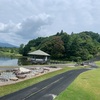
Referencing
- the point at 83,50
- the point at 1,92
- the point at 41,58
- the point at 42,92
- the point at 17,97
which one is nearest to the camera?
the point at 17,97

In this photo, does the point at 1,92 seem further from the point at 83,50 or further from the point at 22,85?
the point at 83,50

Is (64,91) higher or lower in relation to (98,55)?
lower

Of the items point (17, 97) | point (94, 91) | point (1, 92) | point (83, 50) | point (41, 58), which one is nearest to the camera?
point (17, 97)

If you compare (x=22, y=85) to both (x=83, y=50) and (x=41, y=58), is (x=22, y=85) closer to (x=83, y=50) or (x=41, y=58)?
(x=41, y=58)

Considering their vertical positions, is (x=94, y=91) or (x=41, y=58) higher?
Result: (x=41, y=58)

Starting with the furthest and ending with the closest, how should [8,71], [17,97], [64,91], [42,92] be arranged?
[8,71], [64,91], [42,92], [17,97]

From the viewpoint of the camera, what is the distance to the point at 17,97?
2495cm

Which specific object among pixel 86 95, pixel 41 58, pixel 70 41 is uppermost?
pixel 70 41

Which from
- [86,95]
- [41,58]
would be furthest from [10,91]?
[41,58]

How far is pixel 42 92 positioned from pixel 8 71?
19348 mm

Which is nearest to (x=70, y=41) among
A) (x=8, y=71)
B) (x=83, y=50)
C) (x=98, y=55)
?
(x=83, y=50)

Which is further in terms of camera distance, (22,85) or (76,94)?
(22,85)

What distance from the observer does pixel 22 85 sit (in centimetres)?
3259

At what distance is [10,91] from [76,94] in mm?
8613
